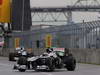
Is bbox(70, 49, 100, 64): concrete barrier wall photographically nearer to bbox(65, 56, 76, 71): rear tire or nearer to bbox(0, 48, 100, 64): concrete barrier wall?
bbox(0, 48, 100, 64): concrete barrier wall

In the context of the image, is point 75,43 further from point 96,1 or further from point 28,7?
point 96,1

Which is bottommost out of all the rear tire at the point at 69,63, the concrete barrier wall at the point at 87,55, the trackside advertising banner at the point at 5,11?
the concrete barrier wall at the point at 87,55

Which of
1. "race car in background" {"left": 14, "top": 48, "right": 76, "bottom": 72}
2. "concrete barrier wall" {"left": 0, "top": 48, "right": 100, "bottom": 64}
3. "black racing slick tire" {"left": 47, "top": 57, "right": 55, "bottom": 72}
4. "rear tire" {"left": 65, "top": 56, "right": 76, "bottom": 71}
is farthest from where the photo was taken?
"concrete barrier wall" {"left": 0, "top": 48, "right": 100, "bottom": 64}

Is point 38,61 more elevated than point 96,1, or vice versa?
point 96,1

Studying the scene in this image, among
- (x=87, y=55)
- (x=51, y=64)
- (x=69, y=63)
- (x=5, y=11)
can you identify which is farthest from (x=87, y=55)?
(x=5, y=11)

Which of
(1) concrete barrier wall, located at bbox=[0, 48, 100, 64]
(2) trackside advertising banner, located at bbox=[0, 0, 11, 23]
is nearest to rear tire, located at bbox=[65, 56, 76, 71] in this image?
(1) concrete barrier wall, located at bbox=[0, 48, 100, 64]

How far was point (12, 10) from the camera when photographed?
70.6m

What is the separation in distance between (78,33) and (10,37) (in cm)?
2320

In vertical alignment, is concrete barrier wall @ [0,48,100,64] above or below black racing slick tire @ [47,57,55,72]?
below

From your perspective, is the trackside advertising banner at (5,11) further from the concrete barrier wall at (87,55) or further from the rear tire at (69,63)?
the rear tire at (69,63)

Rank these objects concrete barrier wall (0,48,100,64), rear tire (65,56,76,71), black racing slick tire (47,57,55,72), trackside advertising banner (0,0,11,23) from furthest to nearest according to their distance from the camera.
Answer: trackside advertising banner (0,0,11,23) < concrete barrier wall (0,48,100,64) < rear tire (65,56,76,71) < black racing slick tire (47,57,55,72)

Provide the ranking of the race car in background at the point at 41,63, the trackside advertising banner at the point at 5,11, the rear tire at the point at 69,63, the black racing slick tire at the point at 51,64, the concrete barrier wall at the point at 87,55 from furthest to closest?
the trackside advertising banner at the point at 5,11
the concrete barrier wall at the point at 87,55
the rear tire at the point at 69,63
the race car in background at the point at 41,63
the black racing slick tire at the point at 51,64

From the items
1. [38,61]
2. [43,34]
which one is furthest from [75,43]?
[38,61]

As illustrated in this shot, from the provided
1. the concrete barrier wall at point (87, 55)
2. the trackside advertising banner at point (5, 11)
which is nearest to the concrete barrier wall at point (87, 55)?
the concrete barrier wall at point (87, 55)
